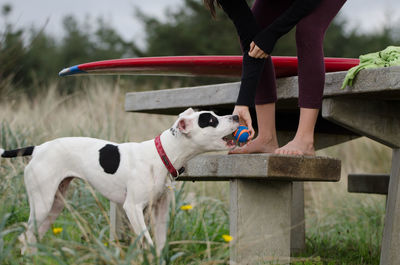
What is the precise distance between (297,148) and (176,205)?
1.08 m

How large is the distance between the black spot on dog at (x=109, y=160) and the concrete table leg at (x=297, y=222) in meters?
1.99

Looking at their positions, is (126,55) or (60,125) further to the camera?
(126,55)

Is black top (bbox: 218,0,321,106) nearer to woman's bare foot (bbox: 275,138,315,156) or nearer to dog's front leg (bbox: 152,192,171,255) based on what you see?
woman's bare foot (bbox: 275,138,315,156)

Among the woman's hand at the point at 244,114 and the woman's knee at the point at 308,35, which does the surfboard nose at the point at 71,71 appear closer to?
the woman's hand at the point at 244,114

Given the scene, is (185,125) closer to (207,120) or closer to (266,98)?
(207,120)

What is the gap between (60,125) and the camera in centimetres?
641

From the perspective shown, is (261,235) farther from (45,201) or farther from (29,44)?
(29,44)

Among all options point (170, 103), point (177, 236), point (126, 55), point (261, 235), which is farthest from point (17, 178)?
point (126, 55)

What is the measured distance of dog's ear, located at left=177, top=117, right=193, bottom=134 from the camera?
8.93 feet

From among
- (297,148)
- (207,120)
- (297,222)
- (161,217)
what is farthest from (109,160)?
(297,222)

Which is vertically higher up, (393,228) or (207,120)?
(207,120)

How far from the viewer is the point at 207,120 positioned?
2773 mm

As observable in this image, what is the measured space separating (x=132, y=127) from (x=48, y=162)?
404 cm

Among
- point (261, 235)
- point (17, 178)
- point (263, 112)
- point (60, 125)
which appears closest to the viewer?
point (261, 235)
